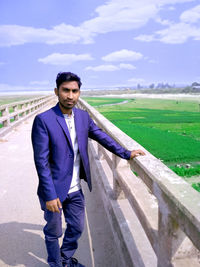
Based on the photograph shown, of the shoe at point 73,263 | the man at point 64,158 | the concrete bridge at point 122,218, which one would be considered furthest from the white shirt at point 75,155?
the shoe at point 73,263

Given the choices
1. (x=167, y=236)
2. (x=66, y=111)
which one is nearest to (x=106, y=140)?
(x=66, y=111)

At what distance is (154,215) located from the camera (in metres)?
1.90

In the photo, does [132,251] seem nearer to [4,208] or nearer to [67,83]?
[67,83]

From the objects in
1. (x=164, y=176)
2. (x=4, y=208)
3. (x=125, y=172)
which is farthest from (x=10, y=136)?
(x=164, y=176)

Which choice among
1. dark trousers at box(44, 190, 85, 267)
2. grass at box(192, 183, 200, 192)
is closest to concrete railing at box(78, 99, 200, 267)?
dark trousers at box(44, 190, 85, 267)

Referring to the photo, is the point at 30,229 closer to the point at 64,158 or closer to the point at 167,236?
the point at 64,158

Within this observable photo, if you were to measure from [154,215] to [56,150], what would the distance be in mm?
894

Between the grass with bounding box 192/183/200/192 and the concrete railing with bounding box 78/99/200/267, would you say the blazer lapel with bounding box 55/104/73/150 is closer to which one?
the concrete railing with bounding box 78/99/200/267

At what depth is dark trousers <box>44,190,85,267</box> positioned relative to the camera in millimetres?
2305

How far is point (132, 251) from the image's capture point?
7.11 ft

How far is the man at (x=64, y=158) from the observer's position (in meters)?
2.07

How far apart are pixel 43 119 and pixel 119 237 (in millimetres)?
1356

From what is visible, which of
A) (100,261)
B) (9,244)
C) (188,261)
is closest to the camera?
(188,261)

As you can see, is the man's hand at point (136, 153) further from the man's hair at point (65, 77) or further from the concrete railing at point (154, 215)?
the man's hair at point (65, 77)
